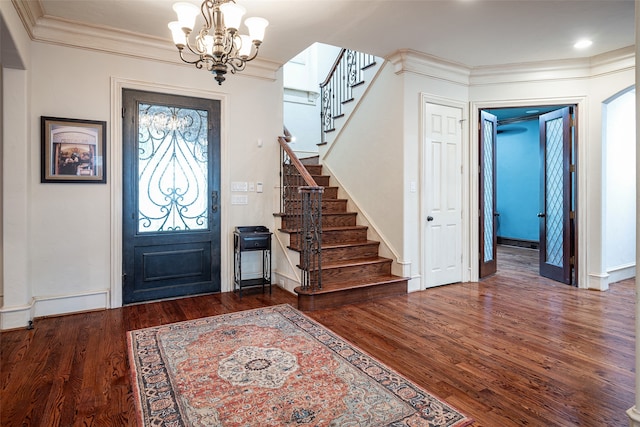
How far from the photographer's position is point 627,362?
8.32 feet

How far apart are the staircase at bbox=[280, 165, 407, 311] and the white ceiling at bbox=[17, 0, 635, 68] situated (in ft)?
5.88

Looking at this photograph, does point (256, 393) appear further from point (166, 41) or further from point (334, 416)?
point (166, 41)

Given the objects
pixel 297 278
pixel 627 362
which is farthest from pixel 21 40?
pixel 627 362

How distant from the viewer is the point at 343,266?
418 centimetres

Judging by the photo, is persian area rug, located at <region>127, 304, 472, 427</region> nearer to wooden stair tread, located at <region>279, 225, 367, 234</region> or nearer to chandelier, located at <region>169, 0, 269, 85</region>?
wooden stair tread, located at <region>279, 225, 367, 234</region>

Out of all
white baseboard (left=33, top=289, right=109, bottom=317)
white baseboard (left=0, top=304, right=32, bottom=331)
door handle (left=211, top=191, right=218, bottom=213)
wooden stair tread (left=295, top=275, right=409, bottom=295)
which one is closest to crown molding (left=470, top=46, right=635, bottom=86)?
wooden stair tread (left=295, top=275, right=409, bottom=295)

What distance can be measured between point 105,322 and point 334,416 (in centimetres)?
252

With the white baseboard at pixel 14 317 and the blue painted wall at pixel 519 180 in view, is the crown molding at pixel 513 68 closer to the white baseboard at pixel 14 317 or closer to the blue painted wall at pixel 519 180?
the blue painted wall at pixel 519 180

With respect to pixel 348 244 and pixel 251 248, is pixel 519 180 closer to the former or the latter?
pixel 348 244

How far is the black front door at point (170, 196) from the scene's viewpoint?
386cm

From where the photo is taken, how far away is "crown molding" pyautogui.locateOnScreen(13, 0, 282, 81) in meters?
3.22

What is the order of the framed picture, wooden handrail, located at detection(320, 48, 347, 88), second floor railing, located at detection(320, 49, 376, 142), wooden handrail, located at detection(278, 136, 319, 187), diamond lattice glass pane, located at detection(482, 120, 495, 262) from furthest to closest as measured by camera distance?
wooden handrail, located at detection(320, 48, 347, 88) < second floor railing, located at detection(320, 49, 376, 142) < diamond lattice glass pane, located at detection(482, 120, 495, 262) < wooden handrail, located at detection(278, 136, 319, 187) < the framed picture

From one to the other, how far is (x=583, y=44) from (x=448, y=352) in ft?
12.4

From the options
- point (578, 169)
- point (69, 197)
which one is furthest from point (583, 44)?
point (69, 197)
